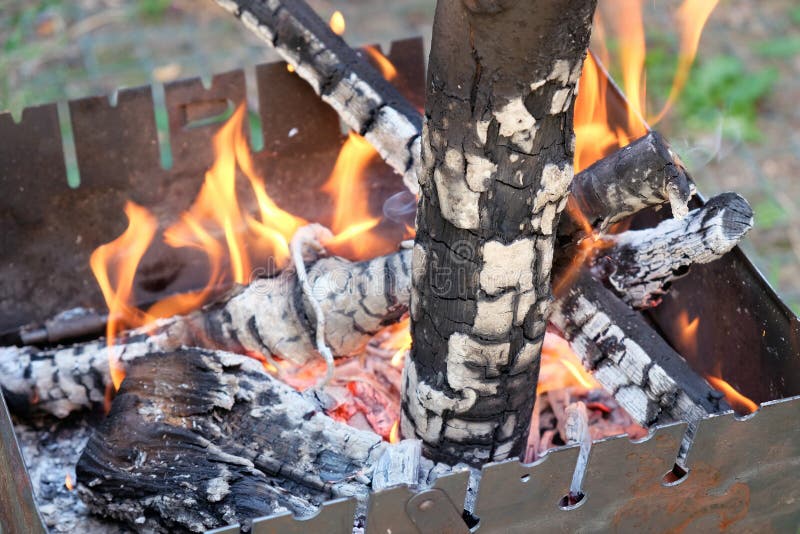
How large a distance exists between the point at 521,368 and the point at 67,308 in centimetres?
119

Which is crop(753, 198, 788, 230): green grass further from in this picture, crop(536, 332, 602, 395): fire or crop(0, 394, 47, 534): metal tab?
crop(0, 394, 47, 534): metal tab

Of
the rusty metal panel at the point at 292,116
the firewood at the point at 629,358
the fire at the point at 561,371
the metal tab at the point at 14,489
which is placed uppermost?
the rusty metal panel at the point at 292,116

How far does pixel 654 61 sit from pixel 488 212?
267 centimetres

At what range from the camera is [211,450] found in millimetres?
1674

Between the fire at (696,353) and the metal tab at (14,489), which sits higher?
the fire at (696,353)

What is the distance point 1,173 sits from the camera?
7.07 ft

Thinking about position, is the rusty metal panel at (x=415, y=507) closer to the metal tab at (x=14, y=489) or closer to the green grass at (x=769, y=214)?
the metal tab at (x=14, y=489)

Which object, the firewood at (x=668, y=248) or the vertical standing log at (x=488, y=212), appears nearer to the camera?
the vertical standing log at (x=488, y=212)

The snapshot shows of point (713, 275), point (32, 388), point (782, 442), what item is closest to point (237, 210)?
point (32, 388)

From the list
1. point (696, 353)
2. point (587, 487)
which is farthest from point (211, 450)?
point (696, 353)

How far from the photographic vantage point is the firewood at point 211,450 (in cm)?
161

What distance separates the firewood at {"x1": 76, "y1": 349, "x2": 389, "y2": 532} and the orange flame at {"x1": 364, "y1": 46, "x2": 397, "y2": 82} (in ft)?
2.87

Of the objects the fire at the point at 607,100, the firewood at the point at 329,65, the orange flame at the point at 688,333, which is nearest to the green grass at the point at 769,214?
the fire at the point at 607,100

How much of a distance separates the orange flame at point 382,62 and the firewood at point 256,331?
589mm
